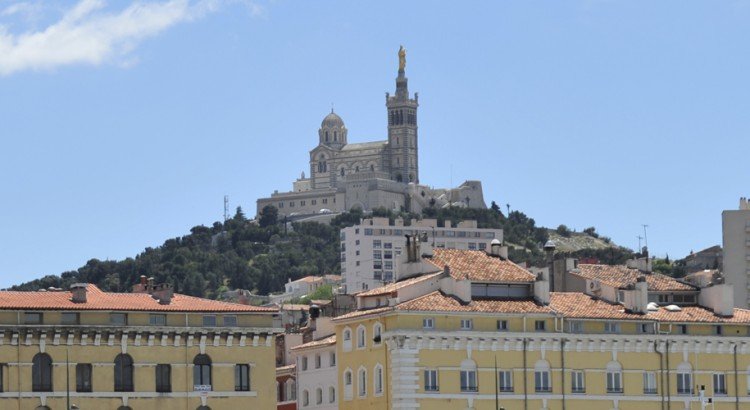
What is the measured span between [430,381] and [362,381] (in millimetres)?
5489

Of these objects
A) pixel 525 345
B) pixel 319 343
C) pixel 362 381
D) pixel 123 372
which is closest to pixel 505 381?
pixel 525 345

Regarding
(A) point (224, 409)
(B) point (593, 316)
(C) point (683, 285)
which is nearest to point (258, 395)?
(A) point (224, 409)

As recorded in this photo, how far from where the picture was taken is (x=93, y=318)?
109688 mm

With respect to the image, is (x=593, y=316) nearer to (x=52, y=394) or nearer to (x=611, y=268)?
(x=611, y=268)

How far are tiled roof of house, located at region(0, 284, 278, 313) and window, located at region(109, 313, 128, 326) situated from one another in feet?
1.02

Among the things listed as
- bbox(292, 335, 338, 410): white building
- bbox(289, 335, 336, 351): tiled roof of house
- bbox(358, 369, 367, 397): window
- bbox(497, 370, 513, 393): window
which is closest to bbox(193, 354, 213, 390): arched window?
bbox(358, 369, 367, 397): window

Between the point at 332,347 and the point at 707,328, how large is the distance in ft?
71.8

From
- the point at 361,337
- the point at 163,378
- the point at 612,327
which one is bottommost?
the point at 163,378

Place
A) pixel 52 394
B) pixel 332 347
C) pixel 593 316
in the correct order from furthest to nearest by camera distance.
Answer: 1. pixel 332 347
2. pixel 593 316
3. pixel 52 394

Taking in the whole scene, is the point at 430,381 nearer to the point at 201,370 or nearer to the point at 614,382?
the point at 614,382

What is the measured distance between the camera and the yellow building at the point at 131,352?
108 m

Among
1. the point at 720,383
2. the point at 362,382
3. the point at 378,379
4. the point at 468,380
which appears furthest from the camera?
the point at 720,383

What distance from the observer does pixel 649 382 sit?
119 meters

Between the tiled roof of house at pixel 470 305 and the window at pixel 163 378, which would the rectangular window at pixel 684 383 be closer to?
the tiled roof of house at pixel 470 305
